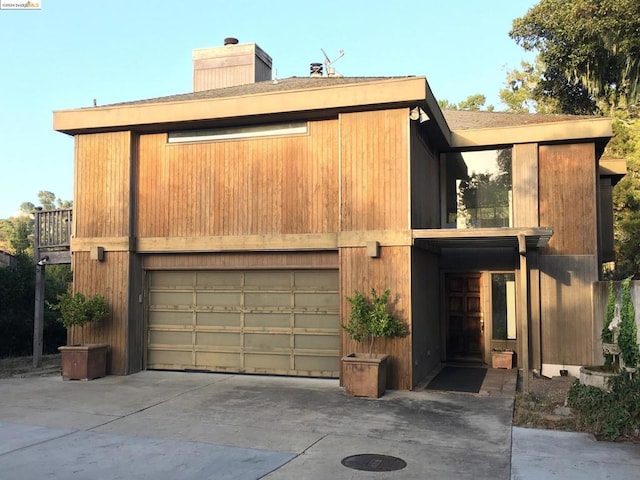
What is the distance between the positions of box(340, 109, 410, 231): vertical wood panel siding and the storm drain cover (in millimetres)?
4401

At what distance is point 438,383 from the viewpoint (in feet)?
32.5

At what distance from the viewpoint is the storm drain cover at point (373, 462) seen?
541 cm

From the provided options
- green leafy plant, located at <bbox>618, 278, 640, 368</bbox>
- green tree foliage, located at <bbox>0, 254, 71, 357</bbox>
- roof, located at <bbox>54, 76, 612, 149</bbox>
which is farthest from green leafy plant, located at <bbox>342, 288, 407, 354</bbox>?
green tree foliage, located at <bbox>0, 254, 71, 357</bbox>

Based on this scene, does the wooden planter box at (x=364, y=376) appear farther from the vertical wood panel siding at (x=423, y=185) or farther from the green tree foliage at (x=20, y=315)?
the green tree foliage at (x=20, y=315)

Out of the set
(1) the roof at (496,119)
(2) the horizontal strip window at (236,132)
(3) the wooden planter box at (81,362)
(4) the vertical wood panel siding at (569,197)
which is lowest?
(3) the wooden planter box at (81,362)

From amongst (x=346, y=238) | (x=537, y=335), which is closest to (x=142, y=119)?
(x=346, y=238)

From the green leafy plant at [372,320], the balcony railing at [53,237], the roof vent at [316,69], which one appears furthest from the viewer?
the roof vent at [316,69]

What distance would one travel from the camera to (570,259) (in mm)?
11164

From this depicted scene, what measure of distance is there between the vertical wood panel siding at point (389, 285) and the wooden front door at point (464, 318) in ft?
12.4

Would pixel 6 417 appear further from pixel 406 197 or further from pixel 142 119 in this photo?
pixel 406 197

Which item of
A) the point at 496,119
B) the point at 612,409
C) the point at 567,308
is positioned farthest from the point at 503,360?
the point at 496,119

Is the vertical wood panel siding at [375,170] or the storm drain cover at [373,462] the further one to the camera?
the vertical wood panel siding at [375,170]

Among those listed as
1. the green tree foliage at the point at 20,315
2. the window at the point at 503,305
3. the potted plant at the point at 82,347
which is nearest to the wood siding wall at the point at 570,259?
the window at the point at 503,305

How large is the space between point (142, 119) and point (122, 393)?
16.9 feet
